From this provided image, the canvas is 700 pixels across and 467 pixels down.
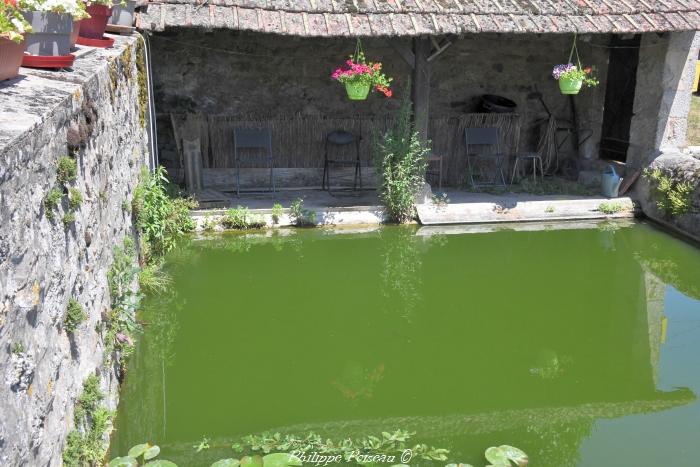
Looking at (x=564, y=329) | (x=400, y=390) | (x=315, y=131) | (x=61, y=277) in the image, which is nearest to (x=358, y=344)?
(x=400, y=390)

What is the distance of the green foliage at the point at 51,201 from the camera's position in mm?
2717

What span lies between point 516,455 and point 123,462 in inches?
83.3

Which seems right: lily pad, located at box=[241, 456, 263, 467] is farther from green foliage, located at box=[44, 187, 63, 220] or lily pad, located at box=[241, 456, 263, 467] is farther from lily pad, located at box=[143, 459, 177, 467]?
green foliage, located at box=[44, 187, 63, 220]

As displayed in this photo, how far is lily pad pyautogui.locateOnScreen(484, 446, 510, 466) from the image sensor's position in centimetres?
377

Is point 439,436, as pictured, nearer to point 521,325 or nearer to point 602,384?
point 602,384

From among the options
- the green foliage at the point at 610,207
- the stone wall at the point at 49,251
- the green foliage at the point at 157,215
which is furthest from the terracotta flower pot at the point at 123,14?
the green foliage at the point at 610,207

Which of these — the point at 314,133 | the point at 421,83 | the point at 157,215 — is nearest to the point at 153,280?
the point at 157,215

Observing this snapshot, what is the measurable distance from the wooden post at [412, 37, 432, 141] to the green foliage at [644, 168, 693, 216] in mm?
2971

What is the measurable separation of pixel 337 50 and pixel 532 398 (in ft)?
21.7

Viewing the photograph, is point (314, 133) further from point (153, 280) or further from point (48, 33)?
point (48, 33)

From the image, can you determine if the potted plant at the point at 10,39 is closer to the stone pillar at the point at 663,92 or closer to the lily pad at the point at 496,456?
the lily pad at the point at 496,456

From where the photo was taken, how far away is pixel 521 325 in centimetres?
573

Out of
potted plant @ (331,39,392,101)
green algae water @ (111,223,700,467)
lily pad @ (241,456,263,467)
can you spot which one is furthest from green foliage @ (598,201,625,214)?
lily pad @ (241,456,263,467)

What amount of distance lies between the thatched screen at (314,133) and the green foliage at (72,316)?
6.75 meters
